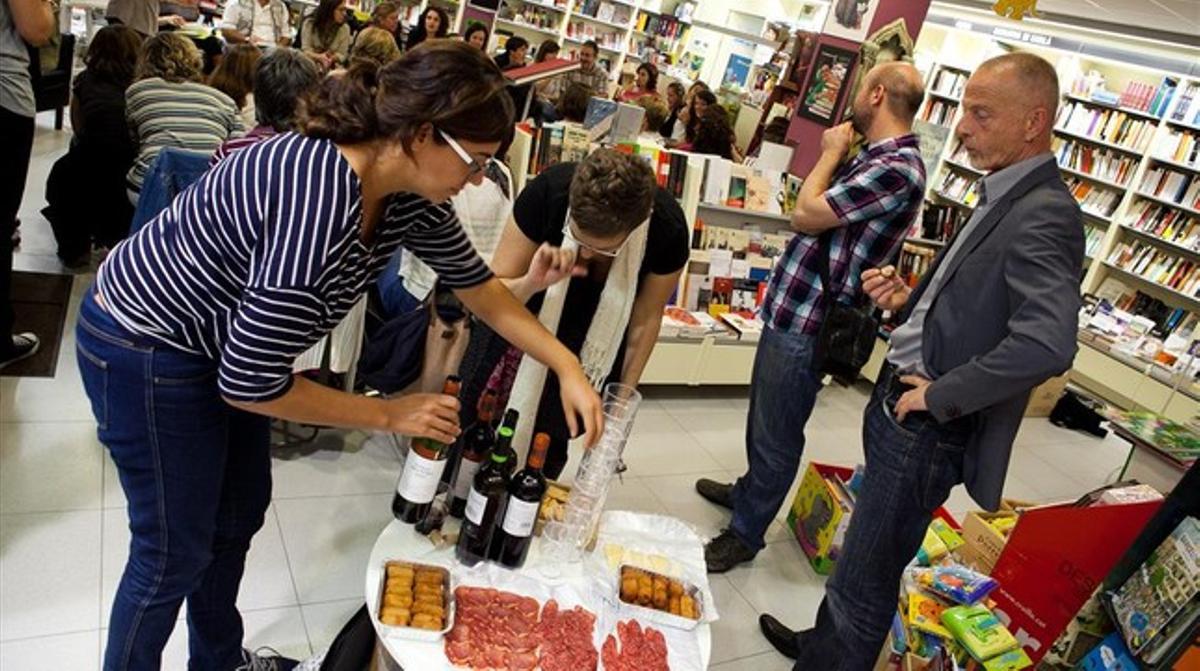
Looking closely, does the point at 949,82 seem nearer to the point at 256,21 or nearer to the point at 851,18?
the point at 851,18

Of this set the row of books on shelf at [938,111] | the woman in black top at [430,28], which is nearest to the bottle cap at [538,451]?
the woman in black top at [430,28]

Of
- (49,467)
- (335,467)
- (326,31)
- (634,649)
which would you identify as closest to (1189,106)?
(326,31)

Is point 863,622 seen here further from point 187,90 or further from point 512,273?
point 187,90

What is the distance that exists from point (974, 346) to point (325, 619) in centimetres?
197

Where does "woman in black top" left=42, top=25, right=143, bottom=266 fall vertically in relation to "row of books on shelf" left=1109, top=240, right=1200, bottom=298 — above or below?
below

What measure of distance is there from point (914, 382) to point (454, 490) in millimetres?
1170

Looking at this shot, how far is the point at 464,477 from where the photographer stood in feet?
5.75

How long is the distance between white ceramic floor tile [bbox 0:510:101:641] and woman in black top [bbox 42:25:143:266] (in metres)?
2.05

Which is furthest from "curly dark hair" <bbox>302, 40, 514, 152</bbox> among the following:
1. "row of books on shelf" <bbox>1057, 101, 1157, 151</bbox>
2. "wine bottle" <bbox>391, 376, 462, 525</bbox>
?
"row of books on shelf" <bbox>1057, 101, 1157, 151</bbox>

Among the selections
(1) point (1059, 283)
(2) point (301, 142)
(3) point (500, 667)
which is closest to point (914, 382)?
(1) point (1059, 283)

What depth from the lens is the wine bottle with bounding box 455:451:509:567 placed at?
1.63 metres

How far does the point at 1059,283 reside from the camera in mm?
1766

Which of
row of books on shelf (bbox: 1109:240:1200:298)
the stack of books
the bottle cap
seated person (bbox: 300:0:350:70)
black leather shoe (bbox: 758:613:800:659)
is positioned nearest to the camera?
the bottle cap

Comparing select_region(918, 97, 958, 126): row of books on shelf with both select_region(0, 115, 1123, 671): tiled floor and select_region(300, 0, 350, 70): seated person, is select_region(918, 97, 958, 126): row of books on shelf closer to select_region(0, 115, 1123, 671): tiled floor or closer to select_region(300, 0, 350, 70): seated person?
select_region(0, 115, 1123, 671): tiled floor
